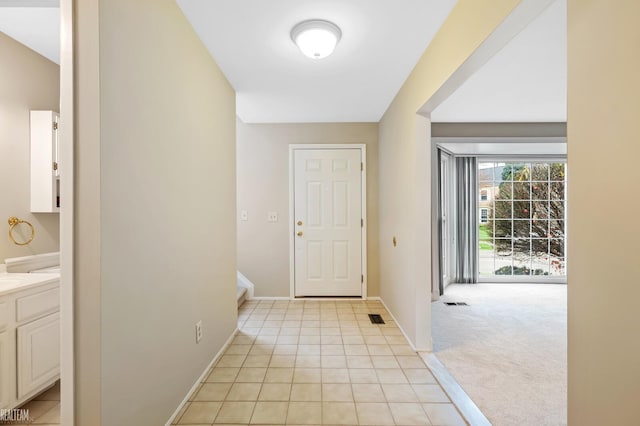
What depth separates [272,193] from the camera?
4078 millimetres

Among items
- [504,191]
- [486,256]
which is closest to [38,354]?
[486,256]

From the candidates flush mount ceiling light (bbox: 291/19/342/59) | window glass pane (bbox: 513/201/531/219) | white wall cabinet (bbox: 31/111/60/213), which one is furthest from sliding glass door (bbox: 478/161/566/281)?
white wall cabinet (bbox: 31/111/60/213)

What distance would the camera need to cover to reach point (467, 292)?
4477 mm

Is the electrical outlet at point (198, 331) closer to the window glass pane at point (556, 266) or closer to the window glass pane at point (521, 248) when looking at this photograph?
the window glass pane at point (521, 248)

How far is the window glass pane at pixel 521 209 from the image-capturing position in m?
5.05

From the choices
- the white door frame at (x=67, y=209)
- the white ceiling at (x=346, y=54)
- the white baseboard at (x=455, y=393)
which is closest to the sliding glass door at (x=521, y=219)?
the white ceiling at (x=346, y=54)

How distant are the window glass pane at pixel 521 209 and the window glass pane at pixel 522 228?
3.4 inches

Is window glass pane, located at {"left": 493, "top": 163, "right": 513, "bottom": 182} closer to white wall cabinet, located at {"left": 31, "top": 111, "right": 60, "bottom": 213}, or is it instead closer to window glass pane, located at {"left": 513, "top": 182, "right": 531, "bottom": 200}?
window glass pane, located at {"left": 513, "top": 182, "right": 531, "bottom": 200}

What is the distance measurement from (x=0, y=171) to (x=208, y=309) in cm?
172

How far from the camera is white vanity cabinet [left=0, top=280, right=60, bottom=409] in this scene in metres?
1.63

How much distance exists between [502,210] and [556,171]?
44.0 inches

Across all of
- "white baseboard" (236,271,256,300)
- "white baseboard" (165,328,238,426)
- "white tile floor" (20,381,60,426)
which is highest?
"white baseboard" (236,271,256,300)

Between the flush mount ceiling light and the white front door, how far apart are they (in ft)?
6.79

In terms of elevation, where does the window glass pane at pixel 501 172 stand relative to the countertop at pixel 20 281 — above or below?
above
